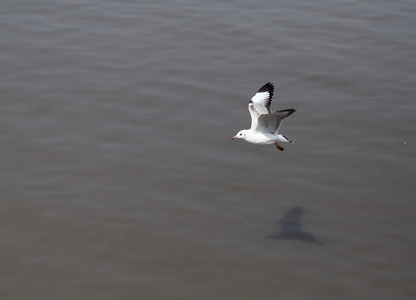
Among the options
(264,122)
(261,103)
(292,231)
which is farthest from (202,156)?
(292,231)

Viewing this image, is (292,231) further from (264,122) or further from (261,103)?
(261,103)

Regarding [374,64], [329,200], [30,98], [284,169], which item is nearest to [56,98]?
[30,98]

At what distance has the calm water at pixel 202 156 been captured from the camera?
932 cm

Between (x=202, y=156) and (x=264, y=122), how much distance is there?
1605mm

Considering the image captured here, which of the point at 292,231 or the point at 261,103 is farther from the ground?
the point at 261,103

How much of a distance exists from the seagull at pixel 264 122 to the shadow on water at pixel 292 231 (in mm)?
1102

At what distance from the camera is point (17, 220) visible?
1009 cm

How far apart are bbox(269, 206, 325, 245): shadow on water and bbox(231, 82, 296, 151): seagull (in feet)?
3.62

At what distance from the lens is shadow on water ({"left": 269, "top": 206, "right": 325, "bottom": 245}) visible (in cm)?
990

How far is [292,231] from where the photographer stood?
10.0 metres

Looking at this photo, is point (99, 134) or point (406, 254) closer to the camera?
point (406, 254)

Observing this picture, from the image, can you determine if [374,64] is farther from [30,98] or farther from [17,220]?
[17,220]

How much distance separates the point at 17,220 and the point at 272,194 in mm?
3682

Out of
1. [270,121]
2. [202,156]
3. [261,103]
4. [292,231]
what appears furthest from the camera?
[202,156]
